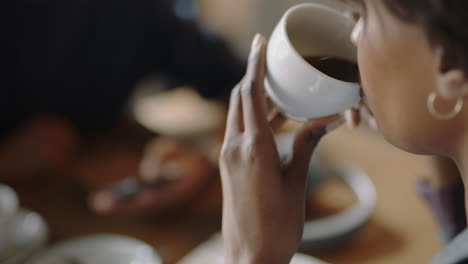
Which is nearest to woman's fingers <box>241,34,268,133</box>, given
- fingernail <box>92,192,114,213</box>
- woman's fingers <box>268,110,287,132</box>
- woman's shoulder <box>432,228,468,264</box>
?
woman's fingers <box>268,110,287,132</box>

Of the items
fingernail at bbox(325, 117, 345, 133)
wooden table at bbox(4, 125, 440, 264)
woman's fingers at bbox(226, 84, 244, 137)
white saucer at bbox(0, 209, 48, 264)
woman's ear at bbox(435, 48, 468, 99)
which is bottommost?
wooden table at bbox(4, 125, 440, 264)

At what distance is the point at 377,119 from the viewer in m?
0.52

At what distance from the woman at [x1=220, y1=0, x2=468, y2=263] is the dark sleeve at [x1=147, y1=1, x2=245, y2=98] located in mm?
584

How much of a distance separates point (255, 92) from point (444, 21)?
223 mm

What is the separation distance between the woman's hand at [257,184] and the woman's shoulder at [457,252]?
151 mm

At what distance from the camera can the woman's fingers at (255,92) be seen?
56 centimetres

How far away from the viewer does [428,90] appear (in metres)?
0.45

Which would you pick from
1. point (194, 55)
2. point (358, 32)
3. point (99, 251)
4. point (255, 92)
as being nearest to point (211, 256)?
point (99, 251)

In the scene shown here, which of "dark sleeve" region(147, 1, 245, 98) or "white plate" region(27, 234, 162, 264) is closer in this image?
"white plate" region(27, 234, 162, 264)

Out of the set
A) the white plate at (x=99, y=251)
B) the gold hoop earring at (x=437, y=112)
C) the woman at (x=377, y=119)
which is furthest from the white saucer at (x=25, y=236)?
the gold hoop earring at (x=437, y=112)

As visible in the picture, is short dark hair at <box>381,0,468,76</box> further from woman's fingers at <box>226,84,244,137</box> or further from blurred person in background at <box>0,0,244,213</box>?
blurred person in background at <box>0,0,244,213</box>

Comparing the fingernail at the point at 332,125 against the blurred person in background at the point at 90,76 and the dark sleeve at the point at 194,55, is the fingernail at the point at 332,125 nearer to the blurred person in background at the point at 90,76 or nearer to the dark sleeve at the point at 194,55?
the blurred person in background at the point at 90,76

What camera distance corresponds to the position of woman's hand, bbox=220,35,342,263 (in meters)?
0.55

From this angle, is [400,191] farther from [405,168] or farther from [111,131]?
[111,131]
